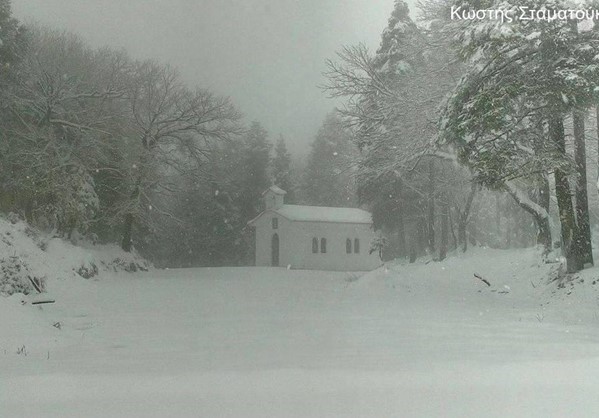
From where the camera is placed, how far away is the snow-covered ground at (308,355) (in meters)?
3.45

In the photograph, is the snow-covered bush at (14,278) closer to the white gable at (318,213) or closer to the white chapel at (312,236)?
the white chapel at (312,236)

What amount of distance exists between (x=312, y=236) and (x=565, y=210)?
15.2 m

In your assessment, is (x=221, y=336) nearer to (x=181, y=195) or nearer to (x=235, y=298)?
(x=235, y=298)

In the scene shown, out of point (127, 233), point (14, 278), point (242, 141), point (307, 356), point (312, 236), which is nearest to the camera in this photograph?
point (307, 356)

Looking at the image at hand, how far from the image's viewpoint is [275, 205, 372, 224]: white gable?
71.3 feet

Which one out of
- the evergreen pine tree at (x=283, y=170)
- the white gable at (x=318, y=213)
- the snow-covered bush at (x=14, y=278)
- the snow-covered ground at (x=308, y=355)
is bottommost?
the snow-covered ground at (x=308, y=355)

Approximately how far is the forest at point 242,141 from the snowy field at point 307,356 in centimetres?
334

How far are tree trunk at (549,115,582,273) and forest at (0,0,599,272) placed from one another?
3 centimetres

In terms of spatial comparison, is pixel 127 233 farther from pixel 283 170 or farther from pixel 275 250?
pixel 283 170

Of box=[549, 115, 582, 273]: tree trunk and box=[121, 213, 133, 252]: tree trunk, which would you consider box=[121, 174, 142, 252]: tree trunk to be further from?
box=[549, 115, 582, 273]: tree trunk

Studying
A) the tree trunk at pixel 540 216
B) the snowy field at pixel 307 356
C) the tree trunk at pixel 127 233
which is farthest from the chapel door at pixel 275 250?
the tree trunk at pixel 540 216

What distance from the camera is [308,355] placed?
202 inches

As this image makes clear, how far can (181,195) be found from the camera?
69.6ft

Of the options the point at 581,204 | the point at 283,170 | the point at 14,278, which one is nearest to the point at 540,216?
the point at 581,204
